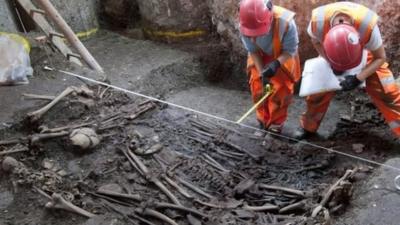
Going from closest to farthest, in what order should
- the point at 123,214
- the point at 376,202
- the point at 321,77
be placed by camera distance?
the point at 376,202
the point at 123,214
the point at 321,77

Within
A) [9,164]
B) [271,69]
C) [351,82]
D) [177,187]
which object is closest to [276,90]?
[271,69]

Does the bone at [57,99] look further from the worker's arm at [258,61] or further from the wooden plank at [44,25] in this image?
the worker's arm at [258,61]

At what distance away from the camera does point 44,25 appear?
212 inches

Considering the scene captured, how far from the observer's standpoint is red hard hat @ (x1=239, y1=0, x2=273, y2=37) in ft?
12.6

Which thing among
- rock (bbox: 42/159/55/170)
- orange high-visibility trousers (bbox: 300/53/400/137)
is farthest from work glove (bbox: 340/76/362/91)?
rock (bbox: 42/159/55/170)

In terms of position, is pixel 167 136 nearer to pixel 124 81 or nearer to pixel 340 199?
pixel 124 81

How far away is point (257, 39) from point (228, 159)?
1.24 meters

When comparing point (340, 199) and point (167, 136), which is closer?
point (340, 199)

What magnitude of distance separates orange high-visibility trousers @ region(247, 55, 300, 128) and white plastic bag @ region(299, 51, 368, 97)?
192mm

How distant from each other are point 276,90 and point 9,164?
2.66 meters

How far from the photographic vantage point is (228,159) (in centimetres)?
432

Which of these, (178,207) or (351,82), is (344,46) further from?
(178,207)

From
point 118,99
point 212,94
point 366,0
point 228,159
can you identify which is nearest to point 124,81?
point 118,99

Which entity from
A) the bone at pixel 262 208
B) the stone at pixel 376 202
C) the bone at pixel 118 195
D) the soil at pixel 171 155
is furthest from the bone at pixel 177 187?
the stone at pixel 376 202
